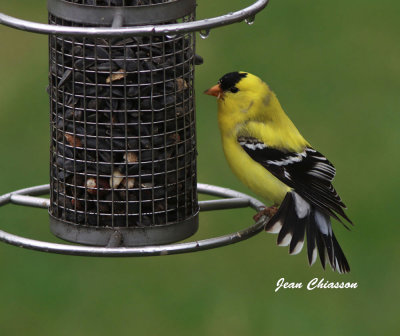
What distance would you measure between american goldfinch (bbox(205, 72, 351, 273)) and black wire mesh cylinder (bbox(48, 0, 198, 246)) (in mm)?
484

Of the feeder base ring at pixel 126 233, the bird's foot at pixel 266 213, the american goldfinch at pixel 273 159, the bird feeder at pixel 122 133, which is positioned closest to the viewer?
the bird feeder at pixel 122 133

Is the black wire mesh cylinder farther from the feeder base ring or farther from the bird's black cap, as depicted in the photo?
the bird's black cap

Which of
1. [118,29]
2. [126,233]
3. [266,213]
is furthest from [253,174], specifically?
[118,29]

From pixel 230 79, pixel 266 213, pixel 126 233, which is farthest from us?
pixel 230 79

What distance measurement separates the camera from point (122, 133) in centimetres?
554

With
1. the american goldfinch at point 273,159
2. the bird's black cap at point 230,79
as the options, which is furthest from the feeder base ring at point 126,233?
the bird's black cap at point 230,79

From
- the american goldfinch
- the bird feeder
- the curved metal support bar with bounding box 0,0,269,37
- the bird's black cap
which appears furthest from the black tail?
the curved metal support bar with bounding box 0,0,269,37

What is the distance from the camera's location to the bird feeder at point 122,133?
540cm

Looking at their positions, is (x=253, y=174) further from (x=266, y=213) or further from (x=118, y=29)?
(x=118, y=29)

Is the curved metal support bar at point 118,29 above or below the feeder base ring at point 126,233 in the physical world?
above

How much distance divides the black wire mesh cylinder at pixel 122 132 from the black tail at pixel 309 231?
450 millimetres

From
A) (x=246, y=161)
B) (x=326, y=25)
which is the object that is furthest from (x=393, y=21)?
(x=246, y=161)

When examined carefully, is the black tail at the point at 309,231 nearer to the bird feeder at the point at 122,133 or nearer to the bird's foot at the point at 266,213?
the bird's foot at the point at 266,213

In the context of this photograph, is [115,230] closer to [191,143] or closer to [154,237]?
[154,237]
